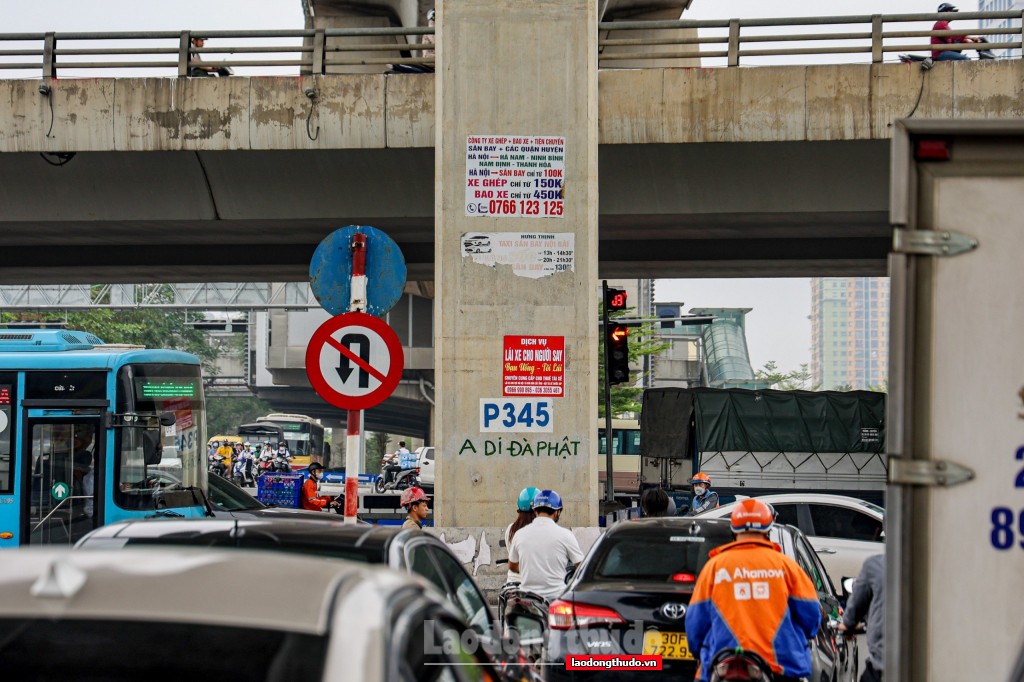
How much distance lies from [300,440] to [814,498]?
52.3 m

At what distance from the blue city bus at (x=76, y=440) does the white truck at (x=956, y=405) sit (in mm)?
11961

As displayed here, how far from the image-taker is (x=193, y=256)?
22.9 metres

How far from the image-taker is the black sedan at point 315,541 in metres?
5.38

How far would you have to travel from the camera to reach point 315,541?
5543 millimetres

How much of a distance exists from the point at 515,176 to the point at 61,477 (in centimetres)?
631

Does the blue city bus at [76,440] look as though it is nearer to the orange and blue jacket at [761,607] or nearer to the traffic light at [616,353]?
the traffic light at [616,353]

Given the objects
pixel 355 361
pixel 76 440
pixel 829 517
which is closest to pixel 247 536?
pixel 355 361

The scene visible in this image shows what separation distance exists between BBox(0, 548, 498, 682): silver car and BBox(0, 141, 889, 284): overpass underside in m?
15.3

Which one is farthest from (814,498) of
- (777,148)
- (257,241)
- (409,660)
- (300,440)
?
(300,440)

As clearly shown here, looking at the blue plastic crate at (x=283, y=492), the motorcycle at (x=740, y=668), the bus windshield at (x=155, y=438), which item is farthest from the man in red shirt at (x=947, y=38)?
the motorcycle at (x=740, y=668)

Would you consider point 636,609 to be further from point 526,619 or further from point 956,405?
point 956,405

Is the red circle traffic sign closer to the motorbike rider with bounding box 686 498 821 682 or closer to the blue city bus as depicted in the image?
the motorbike rider with bounding box 686 498 821 682

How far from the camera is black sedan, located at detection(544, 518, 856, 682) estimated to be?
7551 millimetres

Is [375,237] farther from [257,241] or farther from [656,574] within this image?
[257,241]
